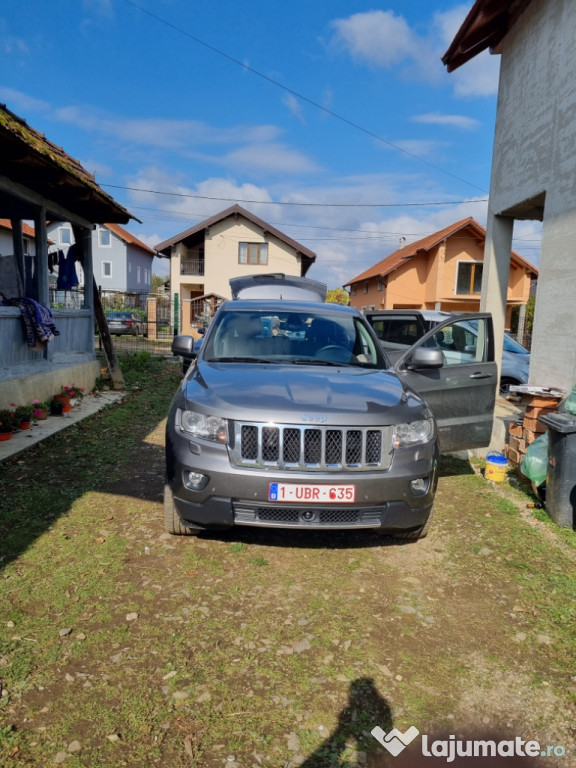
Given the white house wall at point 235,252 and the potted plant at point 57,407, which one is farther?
the white house wall at point 235,252

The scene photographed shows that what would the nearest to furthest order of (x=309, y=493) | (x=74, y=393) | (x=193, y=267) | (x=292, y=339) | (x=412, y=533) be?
1. (x=309, y=493)
2. (x=412, y=533)
3. (x=292, y=339)
4. (x=74, y=393)
5. (x=193, y=267)

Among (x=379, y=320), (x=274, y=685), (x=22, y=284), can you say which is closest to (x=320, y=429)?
(x=274, y=685)

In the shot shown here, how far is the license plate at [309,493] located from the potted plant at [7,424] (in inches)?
177

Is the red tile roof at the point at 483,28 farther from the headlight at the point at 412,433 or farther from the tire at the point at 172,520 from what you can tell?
the tire at the point at 172,520

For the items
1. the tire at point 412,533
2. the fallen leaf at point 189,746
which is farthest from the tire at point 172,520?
the fallen leaf at point 189,746

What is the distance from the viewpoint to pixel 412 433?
341 centimetres

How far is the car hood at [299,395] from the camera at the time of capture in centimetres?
321

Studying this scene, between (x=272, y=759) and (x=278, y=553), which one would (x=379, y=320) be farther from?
(x=272, y=759)

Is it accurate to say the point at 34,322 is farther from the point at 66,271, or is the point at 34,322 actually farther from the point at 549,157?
the point at 549,157

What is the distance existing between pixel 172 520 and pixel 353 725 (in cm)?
186

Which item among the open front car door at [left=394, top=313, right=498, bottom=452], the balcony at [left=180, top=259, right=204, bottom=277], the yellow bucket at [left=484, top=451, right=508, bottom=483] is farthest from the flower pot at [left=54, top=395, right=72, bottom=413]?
the balcony at [left=180, top=259, right=204, bottom=277]

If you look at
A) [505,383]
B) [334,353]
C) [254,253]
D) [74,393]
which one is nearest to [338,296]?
[254,253]

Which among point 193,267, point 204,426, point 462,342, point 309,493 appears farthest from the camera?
point 193,267

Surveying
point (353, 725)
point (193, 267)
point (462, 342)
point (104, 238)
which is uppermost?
point (104, 238)
